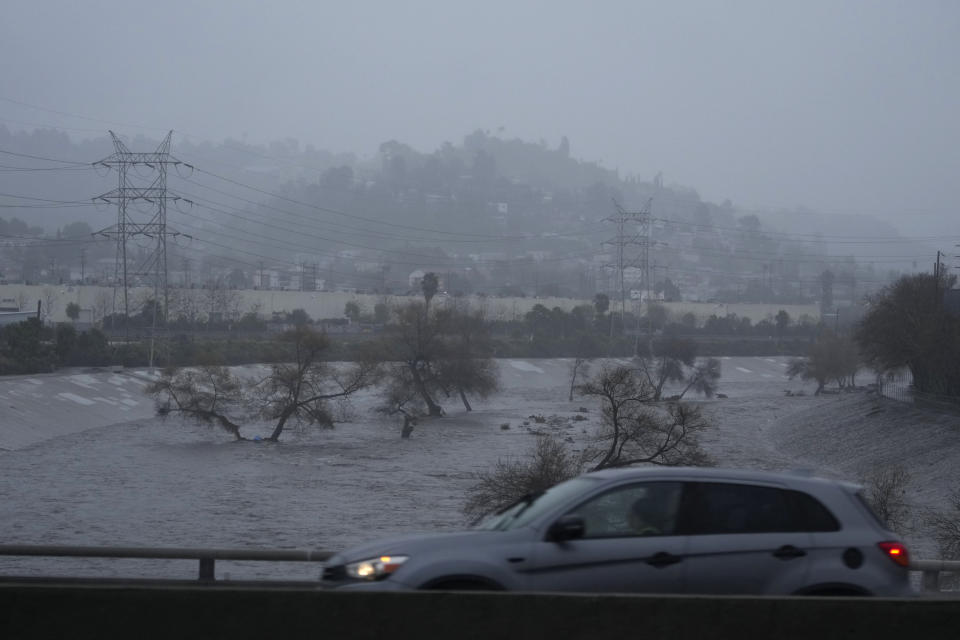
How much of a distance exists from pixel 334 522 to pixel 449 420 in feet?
107

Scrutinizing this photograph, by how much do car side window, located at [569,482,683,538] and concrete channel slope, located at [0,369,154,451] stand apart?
4382 cm

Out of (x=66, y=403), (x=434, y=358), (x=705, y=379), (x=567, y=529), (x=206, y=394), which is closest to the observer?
(x=567, y=529)

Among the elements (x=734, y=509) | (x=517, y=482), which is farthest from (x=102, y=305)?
(x=734, y=509)

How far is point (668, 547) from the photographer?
26.4 feet

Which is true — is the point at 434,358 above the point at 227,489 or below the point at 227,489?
above

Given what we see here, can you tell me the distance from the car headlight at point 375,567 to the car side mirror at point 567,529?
3.59ft

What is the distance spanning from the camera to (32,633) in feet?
23.0

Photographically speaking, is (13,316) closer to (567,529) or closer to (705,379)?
(705,379)

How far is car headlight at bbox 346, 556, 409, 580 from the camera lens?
7.92 metres

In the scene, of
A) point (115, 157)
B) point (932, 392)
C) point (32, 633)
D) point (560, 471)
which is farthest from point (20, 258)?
point (32, 633)

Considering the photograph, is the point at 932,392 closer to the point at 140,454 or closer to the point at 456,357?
the point at 456,357

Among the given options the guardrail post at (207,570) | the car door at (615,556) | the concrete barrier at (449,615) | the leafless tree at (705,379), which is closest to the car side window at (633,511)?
the car door at (615,556)

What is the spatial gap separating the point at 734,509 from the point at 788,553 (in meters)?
0.50

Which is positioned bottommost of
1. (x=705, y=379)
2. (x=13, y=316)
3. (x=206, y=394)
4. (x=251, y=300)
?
(x=206, y=394)
